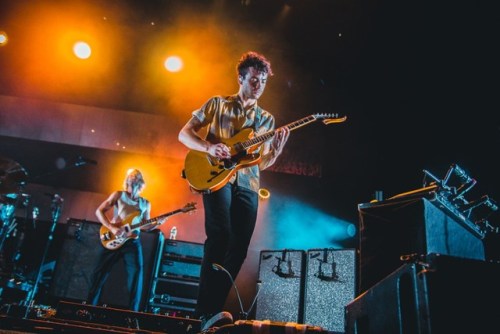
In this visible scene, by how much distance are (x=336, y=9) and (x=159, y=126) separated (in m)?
4.54

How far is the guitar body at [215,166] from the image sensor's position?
2.88 meters

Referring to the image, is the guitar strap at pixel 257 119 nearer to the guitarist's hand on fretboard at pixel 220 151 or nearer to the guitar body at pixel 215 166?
the guitar body at pixel 215 166

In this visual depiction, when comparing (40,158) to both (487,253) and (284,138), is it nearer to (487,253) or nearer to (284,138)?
(284,138)

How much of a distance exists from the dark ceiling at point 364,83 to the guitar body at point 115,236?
272 centimetres

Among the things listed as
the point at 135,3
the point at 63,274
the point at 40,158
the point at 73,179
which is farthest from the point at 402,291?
the point at 40,158

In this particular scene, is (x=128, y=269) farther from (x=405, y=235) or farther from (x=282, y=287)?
(x=405, y=235)

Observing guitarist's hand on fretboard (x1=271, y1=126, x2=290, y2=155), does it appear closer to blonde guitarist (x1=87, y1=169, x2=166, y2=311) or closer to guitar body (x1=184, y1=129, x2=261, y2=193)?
guitar body (x1=184, y1=129, x2=261, y2=193)

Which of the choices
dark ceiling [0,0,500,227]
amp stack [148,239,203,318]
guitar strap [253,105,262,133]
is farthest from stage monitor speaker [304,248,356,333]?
guitar strap [253,105,262,133]

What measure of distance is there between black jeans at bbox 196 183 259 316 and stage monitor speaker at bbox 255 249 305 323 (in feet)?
8.52

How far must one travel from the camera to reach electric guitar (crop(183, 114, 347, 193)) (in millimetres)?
2891

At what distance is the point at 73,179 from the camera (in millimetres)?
8195

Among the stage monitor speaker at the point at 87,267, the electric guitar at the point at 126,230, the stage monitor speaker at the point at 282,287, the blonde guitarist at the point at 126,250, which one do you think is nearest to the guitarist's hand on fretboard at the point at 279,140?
the stage monitor speaker at the point at 282,287

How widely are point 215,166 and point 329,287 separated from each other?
280cm

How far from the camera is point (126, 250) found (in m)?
5.66
